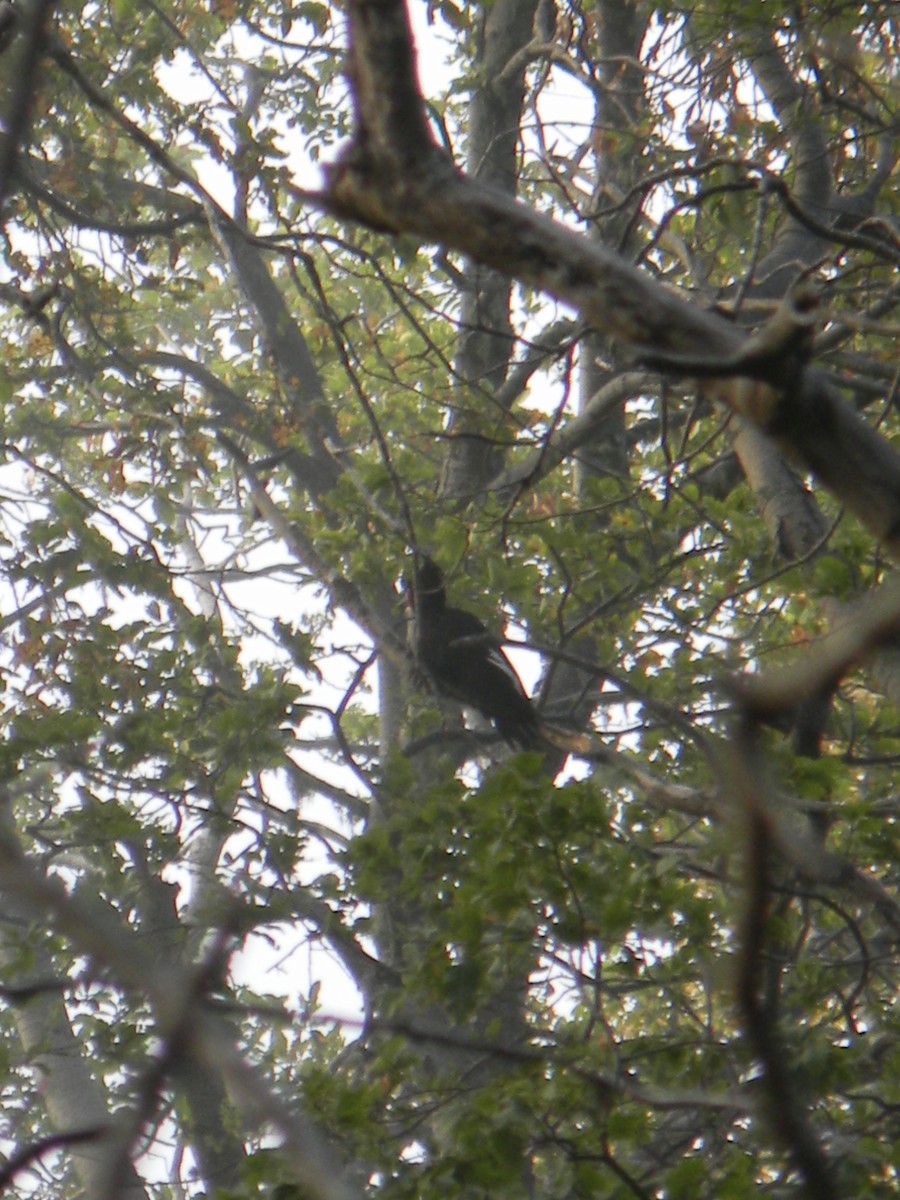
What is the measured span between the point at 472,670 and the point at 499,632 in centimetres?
62

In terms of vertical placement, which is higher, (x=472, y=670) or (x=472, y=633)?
(x=472, y=633)

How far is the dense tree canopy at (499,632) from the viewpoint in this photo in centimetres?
126

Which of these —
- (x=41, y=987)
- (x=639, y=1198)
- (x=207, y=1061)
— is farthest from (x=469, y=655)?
(x=207, y=1061)

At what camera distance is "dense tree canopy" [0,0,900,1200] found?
4.13 ft

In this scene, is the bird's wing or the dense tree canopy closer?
the dense tree canopy

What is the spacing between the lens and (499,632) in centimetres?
507

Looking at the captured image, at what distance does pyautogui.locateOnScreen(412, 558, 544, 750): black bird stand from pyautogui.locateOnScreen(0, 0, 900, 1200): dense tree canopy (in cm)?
13

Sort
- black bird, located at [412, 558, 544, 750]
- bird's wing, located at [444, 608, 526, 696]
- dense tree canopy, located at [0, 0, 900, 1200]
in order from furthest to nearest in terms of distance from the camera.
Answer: bird's wing, located at [444, 608, 526, 696] → black bird, located at [412, 558, 544, 750] → dense tree canopy, located at [0, 0, 900, 1200]

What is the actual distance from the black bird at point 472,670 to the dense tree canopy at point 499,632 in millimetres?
129

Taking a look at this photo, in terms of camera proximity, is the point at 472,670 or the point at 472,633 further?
the point at 472,633

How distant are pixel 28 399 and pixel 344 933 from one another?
16.3 ft

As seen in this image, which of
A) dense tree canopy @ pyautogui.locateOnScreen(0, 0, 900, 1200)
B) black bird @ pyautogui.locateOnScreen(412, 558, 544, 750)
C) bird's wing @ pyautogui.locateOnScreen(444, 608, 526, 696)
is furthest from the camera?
bird's wing @ pyautogui.locateOnScreen(444, 608, 526, 696)

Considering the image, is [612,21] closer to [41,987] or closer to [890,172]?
[890,172]

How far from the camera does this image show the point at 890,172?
180 inches
